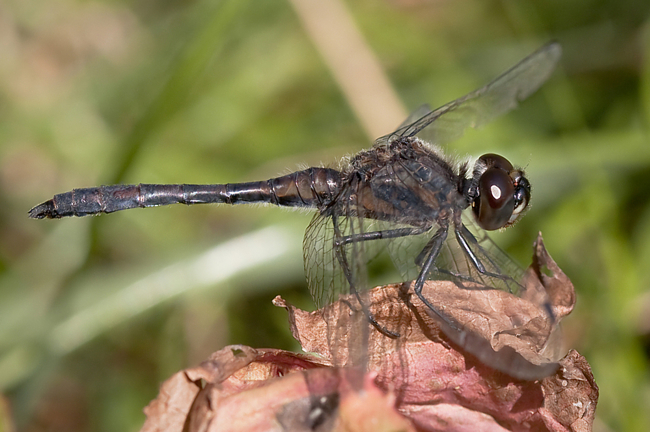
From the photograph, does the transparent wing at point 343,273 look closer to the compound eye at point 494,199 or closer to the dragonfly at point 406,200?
the dragonfly at point 406,200

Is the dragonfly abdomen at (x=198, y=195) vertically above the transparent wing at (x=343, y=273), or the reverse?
the dragonfly abdomen at (x=198, y=195)

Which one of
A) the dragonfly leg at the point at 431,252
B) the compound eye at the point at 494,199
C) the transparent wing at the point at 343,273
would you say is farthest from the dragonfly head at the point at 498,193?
the transparent wing at the point at 343,273

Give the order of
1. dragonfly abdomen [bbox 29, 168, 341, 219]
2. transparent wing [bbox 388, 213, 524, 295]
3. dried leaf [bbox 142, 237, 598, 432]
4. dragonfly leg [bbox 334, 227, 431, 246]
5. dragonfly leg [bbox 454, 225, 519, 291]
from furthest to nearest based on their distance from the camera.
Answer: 1. dragonfly abdomen [bbox 29, 168, 341, 219]
2. dragonfly leg [bbox 334, 227, 431, 246]
3. dragonfly leg [bbox 454, 225, 519, 291]
4. transparent wing [bbox 388, 213, 524, 295]
5. dried leaf [bbox 142, 237, 598, 432]

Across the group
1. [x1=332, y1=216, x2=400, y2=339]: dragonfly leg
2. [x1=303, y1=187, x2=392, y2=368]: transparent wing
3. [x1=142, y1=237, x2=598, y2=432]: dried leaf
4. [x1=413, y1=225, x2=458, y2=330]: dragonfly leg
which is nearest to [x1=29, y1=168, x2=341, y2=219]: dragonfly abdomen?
[x1=303, y1=187, x2=392, y2=368]: transparent wing

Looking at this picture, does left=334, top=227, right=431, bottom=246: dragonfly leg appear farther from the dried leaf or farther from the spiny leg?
the dried leaf

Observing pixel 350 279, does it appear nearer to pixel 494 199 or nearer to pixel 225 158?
pixel 494 199
